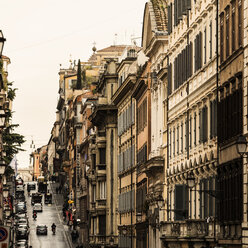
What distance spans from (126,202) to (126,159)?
4.00 metres

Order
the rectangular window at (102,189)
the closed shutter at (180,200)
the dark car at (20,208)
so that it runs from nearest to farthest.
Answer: the closed shutter at (180,200) → the rectangular window at (102,189) → the dark car at (20,208)

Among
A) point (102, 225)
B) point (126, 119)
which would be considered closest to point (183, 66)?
point (126, 119)

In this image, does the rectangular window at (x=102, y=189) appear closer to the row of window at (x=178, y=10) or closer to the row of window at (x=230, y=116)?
the row of window at (x=178, y=10)

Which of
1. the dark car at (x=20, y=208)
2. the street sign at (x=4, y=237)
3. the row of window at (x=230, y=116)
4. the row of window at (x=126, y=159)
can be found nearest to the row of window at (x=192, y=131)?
the row of window at (x=230, y=116)

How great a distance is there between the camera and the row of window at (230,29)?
41000 mm

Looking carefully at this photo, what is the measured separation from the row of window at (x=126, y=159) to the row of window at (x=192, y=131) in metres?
29.7

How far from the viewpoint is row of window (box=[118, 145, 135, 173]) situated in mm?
92562

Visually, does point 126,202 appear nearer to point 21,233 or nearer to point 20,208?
point 21,233

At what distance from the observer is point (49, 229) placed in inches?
6093

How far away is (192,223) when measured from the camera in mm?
52906

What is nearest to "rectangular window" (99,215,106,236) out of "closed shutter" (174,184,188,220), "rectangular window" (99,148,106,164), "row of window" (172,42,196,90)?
"rectangular window" (99,148,106,164)

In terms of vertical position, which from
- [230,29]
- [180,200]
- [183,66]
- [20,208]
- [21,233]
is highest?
[183,66]

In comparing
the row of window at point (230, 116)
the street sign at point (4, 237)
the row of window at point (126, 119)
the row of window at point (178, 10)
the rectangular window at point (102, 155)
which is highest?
the row of window at point (178, 10)

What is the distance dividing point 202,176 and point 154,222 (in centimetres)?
1912
